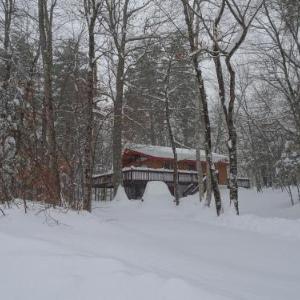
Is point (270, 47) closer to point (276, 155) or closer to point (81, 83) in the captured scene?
point (81, 83)

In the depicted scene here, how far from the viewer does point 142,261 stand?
207 inches

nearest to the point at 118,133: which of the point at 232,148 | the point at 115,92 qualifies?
the point at 115,92

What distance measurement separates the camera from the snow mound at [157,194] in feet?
79.0

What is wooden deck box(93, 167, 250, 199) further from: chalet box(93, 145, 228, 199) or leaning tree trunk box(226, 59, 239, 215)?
leaning tree trunk box(226, 59, 239, 215)

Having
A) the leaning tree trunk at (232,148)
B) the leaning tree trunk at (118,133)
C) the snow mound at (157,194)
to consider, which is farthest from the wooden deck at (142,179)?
the leaning tree trunk at (232,148)

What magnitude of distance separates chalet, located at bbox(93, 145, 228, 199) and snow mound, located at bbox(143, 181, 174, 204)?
556 cm

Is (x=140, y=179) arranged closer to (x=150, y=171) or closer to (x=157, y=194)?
(x=150, y=171)

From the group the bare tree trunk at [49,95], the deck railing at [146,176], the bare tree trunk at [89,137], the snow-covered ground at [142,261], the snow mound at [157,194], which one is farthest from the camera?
the deck railing at [146,176]

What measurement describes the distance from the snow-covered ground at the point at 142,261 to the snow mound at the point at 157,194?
12534 millimetres

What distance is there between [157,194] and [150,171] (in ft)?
26.1

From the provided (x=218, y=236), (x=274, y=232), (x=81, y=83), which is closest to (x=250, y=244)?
(x=218, y=236)

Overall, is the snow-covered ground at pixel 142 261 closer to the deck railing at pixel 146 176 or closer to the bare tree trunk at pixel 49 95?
the bare tree trunk at pixel 49 95

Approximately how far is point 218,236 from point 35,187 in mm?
4145

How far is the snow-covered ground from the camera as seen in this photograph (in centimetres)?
364
